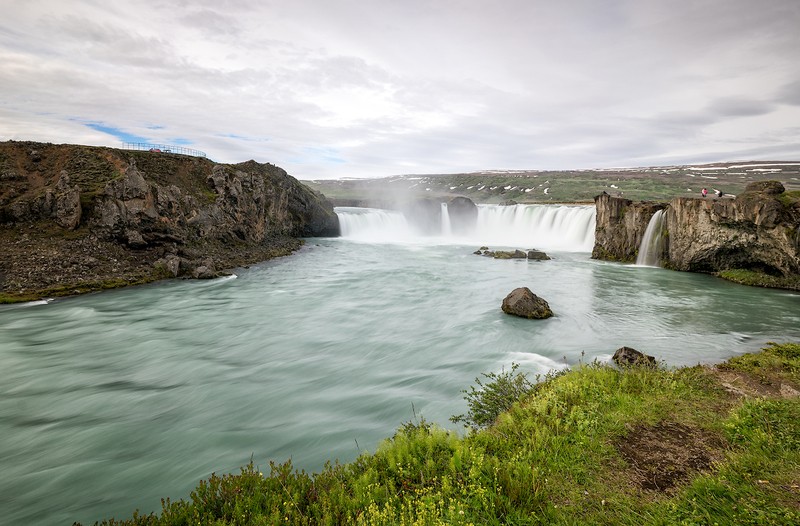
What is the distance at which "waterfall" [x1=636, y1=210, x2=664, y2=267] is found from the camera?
34438mm

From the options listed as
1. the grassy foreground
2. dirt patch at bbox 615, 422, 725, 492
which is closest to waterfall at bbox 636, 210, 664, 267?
the grassy foreground

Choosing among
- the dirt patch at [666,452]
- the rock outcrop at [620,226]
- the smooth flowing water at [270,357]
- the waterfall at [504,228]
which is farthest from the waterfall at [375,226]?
the dirt patch at [666,452]

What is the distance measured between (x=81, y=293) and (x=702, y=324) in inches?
1364

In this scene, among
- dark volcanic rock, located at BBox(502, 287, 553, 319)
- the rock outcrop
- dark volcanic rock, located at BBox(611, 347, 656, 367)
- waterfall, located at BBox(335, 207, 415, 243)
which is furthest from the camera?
waterfall, located at BBox(335, 207, 415, 243)

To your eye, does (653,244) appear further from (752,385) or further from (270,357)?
(270,357)

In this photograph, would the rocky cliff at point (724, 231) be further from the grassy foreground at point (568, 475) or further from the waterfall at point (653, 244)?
the grassy foreground at point (568, 475)

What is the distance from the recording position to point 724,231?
28219 millimetres

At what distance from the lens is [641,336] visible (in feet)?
54.0

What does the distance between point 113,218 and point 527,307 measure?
98.6 feet

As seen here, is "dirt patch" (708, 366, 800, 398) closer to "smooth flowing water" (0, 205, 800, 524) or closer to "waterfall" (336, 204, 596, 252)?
"smooth flowing water" (0, 205, 800, 524)

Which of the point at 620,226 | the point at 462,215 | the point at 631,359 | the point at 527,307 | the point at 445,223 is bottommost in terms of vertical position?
the point at 527,307

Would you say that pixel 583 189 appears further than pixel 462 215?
Yes

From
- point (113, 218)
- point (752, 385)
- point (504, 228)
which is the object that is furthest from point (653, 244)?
point (113, 218)

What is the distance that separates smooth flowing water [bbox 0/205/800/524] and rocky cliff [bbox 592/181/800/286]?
2.51 metres
